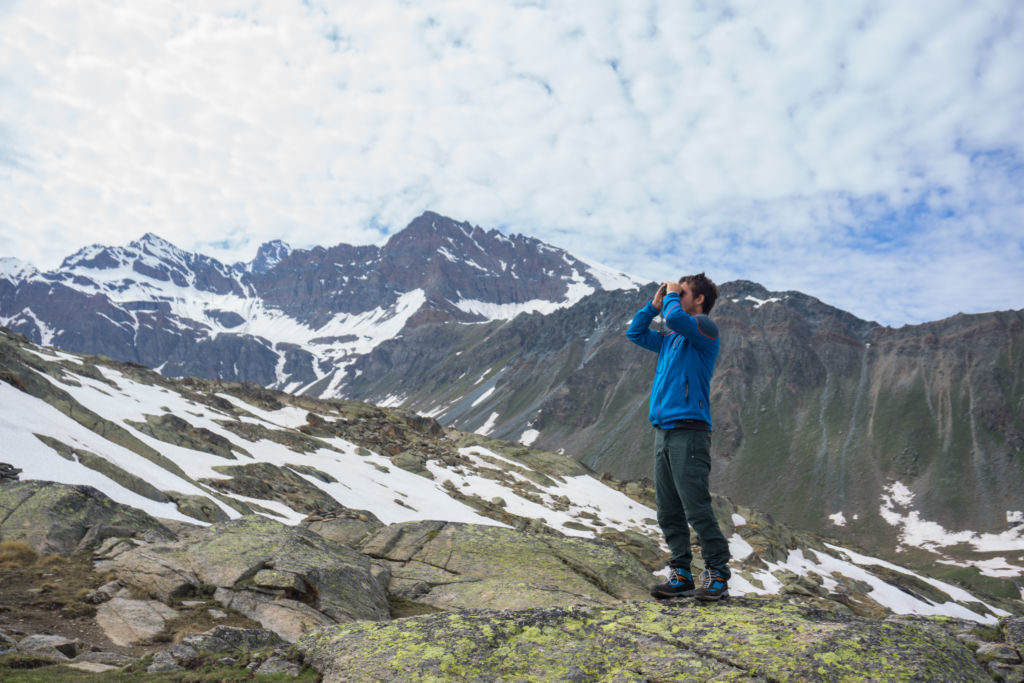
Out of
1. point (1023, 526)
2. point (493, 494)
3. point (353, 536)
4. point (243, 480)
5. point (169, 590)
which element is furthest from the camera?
point (1023, 526)

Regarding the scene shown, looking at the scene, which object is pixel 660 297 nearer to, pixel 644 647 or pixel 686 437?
pixel 686 437

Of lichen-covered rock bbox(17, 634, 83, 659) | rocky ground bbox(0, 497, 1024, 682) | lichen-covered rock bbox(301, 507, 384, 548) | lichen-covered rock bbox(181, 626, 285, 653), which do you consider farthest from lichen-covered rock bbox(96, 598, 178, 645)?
lichen-covered rock bbox(301, 507, 384, 548)

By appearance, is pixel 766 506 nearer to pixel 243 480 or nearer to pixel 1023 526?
pixel 1023 526

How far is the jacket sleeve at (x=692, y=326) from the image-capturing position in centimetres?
754

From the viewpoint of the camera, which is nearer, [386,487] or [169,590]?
[169,590]

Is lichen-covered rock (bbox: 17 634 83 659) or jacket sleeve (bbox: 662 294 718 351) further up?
jacket sleeve (bbox: 662 294 718 351)

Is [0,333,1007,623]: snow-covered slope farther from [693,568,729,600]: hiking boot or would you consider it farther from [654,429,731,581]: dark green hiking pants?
[693,568,729,600]: hiking boot

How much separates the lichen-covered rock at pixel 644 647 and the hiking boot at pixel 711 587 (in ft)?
0.50

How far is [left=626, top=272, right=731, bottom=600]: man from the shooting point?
23.8 ft

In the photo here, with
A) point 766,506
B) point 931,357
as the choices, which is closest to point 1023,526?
point 766,506

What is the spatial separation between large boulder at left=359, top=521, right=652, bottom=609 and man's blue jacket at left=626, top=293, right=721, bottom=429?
8380mm

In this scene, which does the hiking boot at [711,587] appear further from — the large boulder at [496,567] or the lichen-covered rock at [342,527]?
the lichen-covered rock at [342,527]

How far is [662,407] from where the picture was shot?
7680 mm

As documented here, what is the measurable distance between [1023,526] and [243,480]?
Result: 16106 cm
